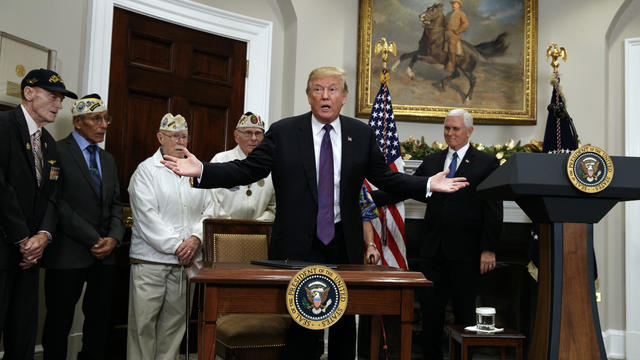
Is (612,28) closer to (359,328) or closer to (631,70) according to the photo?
(631,70)

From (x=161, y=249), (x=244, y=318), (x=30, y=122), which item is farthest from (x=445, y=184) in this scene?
(x=30, y=122)

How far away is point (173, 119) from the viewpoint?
4105mm

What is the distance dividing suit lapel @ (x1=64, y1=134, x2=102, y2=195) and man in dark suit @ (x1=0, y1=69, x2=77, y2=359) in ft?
1.26

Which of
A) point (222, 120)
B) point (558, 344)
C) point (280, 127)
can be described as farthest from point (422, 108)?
point (558, 344)

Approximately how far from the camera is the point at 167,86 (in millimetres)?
4988

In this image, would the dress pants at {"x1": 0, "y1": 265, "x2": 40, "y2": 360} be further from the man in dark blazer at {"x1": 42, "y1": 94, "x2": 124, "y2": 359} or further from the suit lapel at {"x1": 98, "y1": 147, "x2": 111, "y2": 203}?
the suit lapel at {"x1": 98, "y1": 147, "x2": 111, "y2": 203}

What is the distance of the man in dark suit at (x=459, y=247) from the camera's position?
4.01m

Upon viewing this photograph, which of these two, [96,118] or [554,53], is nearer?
[96,118]

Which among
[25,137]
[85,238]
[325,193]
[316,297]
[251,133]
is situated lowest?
[316,297]

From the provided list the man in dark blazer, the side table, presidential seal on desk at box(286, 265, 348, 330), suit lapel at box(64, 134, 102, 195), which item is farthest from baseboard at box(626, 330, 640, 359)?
suit lapel at box(64, 134, 102, 195)

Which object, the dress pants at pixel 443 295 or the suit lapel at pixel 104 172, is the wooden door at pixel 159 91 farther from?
the dress pants at pixel 443 295

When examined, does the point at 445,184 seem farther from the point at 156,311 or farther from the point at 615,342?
the point at 615,342

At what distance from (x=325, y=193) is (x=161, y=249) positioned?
64.6 inches

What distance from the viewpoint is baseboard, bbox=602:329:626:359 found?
5496 millimetres
